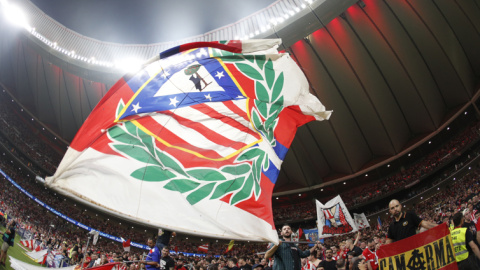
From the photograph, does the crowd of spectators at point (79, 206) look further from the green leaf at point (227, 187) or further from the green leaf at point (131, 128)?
the green leaf at point (131, 128)

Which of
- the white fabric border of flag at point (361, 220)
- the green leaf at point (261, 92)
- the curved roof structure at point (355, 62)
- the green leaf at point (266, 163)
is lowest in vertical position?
the green leaf at point (266, 163)

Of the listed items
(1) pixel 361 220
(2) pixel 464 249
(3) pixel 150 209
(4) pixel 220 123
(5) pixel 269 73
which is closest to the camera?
(3) pixel 150 209

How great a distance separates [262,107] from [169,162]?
2.40 meters

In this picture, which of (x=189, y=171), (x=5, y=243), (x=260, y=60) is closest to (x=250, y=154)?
(x=189, y=171)

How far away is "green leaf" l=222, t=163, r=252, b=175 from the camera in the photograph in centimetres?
548

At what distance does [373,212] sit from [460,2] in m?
18.7

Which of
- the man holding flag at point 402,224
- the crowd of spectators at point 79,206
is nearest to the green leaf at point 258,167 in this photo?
the man holding flag at point 402,224

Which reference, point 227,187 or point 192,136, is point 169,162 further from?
point 227,187

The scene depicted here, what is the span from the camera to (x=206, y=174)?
5297mm

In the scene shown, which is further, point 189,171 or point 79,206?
point 79,206

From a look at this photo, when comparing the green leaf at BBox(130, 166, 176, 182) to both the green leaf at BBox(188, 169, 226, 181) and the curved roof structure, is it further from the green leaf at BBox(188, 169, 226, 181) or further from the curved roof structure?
the curved roof structure

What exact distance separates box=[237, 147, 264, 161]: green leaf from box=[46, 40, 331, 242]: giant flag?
0.02 meters

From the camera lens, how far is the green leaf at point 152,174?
4824mm

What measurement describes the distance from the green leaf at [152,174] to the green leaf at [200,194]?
43cm
